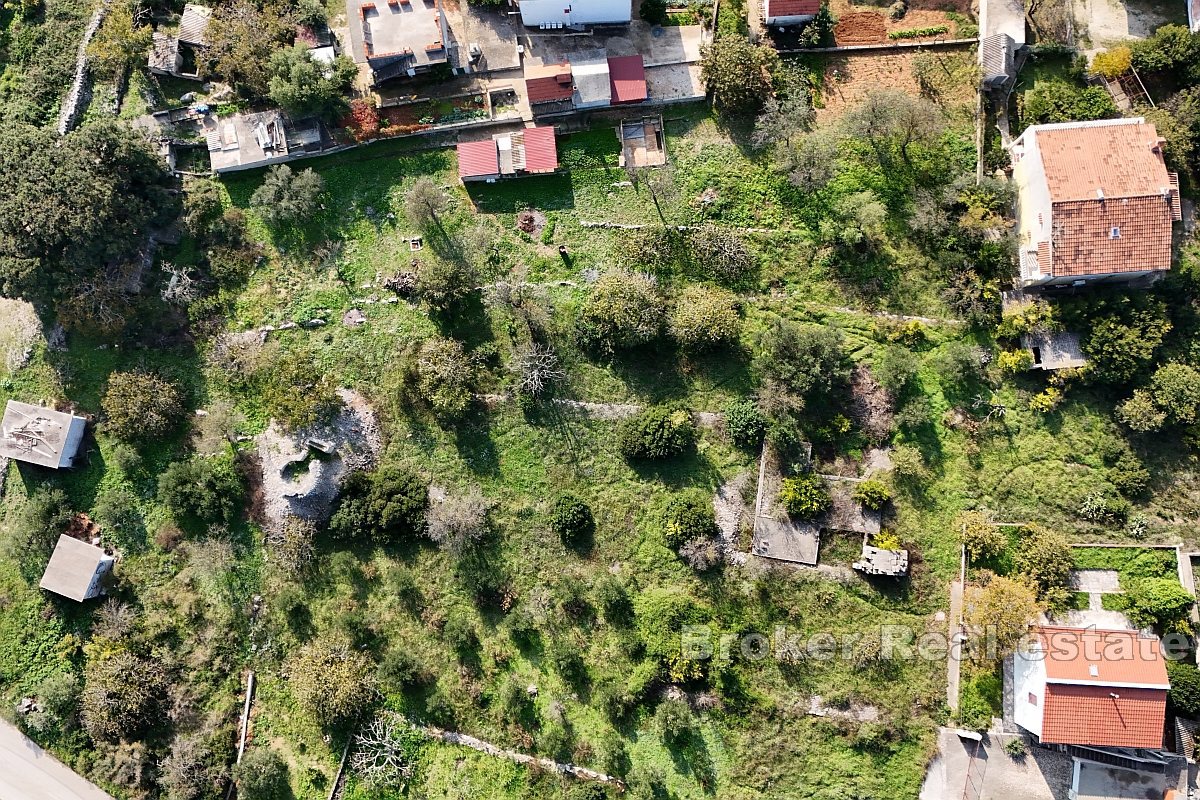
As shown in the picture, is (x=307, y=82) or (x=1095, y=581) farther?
(x=307, y=82)

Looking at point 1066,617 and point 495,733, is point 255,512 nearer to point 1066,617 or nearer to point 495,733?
point 495,733

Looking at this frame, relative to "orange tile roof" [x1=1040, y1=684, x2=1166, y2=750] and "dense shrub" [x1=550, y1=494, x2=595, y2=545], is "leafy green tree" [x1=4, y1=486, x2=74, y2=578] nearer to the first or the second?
"dense shrub" [x1=550, y1=494, x2=595, y2=545]

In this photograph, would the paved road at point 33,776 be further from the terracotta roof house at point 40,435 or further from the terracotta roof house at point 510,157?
the terracotta roof house at point 510,157

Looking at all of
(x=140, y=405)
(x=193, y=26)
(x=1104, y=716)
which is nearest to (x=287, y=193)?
(x=193, y=26)

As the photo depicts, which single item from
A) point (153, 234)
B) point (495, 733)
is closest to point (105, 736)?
point (495, 733)

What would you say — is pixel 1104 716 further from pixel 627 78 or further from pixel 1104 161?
pixel 627 78

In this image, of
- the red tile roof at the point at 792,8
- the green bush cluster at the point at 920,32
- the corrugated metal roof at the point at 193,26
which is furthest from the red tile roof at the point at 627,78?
the corrugated metal roof at the point at 193,26

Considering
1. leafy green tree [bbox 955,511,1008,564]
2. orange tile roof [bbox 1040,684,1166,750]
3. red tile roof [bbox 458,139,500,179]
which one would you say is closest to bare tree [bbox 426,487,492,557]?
red tile roof [bbox 458,139,500,179]
